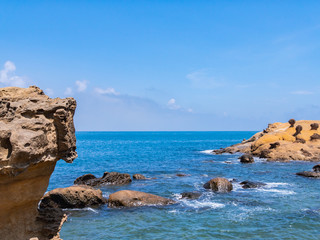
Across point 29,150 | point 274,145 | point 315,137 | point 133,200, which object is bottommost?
point 133,200

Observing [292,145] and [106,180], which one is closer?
[106,180]

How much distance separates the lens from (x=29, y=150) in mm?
7816

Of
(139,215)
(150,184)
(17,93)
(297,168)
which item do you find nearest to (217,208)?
(139,215)

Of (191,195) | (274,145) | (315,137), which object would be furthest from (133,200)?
(315,137)

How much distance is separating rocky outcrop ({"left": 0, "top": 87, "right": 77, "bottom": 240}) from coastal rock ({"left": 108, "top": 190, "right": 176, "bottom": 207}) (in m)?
12.0

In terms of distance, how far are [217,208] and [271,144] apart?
36.5 meters

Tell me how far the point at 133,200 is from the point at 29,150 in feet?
51.8

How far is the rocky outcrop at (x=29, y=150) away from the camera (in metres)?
7.86

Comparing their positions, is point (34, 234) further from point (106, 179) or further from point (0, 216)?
point (106, 179)

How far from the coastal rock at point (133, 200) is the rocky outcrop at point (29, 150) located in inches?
473

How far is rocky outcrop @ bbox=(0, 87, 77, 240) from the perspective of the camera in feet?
25.8

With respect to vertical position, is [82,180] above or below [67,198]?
below

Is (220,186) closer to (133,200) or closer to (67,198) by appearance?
(133,200)

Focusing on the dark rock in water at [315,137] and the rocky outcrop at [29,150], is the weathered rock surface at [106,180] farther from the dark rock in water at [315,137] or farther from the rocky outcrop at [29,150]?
the dark rock in water at [315,137]
